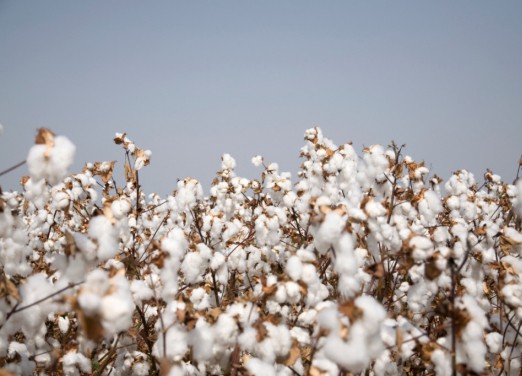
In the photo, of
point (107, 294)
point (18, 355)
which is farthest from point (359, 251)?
point (18, 355)

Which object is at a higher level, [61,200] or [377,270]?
[61,200]

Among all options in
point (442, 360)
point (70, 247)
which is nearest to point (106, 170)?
point (70, 247)

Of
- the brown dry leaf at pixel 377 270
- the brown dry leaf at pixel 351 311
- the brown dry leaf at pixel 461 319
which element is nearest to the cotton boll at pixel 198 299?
the brown dry leaf at pixel 377 270

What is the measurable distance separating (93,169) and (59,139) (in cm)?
327

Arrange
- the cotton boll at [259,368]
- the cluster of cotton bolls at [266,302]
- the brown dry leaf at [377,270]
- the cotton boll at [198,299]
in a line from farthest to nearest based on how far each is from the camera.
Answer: the cotton boll at [198,299] < the brown dry leaf at [377,270] < the cotton boll at [259,368] < the cluster of cotton bolls at [266,302]

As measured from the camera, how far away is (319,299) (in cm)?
252

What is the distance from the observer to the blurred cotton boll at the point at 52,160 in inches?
66.6

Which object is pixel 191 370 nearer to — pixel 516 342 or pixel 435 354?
pixel 435 354

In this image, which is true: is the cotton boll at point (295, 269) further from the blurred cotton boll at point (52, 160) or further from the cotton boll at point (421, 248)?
the blurred cotton boll at point (52, 160)

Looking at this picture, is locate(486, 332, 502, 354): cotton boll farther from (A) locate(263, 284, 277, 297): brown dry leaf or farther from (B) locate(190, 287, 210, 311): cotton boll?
(B) locate(190, 287, 210, 311): cotton boll

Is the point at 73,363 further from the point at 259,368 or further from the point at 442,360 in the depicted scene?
the point at 442,360

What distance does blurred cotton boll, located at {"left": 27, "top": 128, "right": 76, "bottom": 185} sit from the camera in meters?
1.69

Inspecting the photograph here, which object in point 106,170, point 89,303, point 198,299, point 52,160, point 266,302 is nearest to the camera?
point 89,303

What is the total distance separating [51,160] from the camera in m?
1.70
